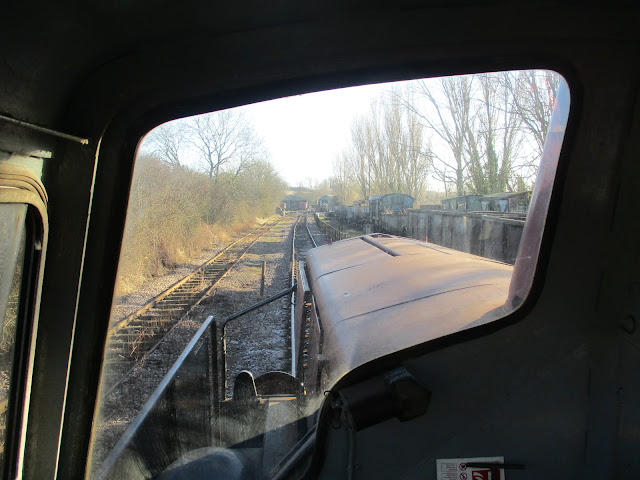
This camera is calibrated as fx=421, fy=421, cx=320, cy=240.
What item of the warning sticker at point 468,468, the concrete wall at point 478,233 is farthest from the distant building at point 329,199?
the warning sticker at point 468,468

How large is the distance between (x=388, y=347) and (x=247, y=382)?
1.09 meters

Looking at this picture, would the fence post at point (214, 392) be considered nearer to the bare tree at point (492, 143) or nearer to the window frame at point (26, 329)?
the window frame at point (26, 329)

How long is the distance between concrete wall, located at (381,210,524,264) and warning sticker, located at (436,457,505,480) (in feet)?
2.80

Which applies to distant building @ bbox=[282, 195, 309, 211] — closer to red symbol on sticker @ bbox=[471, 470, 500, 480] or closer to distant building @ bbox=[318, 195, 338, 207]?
distant building @ bbox=[318, 195, 338, 207]

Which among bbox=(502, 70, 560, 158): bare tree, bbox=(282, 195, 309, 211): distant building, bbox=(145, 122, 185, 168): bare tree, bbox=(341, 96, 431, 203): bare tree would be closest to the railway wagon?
bbox=(341, 96, 431, 203): bare tree

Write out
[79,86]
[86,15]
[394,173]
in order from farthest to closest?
[394,173], [79,86], [86,15]

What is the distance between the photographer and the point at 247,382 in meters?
2.46

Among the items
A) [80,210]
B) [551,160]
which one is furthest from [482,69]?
[80,210]

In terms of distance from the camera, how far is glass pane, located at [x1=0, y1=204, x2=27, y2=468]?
1.03m

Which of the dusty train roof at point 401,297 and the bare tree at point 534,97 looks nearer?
the bare tree at point 534,97

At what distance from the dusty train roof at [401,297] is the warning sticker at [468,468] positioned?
410 millimetres

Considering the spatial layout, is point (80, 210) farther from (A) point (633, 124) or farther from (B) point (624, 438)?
(B) point (624, 438)

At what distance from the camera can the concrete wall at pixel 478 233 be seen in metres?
2.00

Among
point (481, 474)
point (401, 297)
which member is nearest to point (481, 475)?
point (481, 474)
